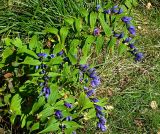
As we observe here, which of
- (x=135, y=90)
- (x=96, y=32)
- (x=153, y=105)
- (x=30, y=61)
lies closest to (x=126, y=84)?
(x=135, y=90)

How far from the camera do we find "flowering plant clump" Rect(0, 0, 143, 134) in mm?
2592

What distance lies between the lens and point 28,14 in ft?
12.3

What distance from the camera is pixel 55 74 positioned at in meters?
2.59

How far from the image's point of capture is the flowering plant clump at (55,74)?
2.59 m

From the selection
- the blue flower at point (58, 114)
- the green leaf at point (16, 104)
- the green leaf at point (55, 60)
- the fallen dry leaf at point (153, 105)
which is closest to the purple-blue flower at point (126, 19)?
the green leaf at point (55, 60)

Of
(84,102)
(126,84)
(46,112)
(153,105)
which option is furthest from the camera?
(126,84)

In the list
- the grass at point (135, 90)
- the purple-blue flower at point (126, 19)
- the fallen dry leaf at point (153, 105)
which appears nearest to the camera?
the purple-blue flower at point (126, 19)

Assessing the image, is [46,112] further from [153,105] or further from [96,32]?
[153,105]

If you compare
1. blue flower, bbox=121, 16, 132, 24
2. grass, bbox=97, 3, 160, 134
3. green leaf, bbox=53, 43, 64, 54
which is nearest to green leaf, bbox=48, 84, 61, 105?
green leaf, bbox=53, 43, 64, 54

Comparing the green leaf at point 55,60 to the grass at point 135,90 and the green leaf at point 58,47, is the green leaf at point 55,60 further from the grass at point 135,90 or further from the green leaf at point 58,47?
the grass at point 135,90

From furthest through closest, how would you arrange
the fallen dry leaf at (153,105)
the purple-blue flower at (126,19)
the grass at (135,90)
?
the fallen dry leaf at (153,105), the grass at (135,90), the purple-blue flower at (126,19)

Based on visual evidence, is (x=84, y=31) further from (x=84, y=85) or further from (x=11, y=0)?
(x=11, y=0)

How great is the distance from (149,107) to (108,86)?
415 millimetres

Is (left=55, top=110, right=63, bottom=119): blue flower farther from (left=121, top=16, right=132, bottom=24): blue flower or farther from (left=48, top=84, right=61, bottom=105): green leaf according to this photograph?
(left=121, top=16, right=132, bottom=24): blue flower
